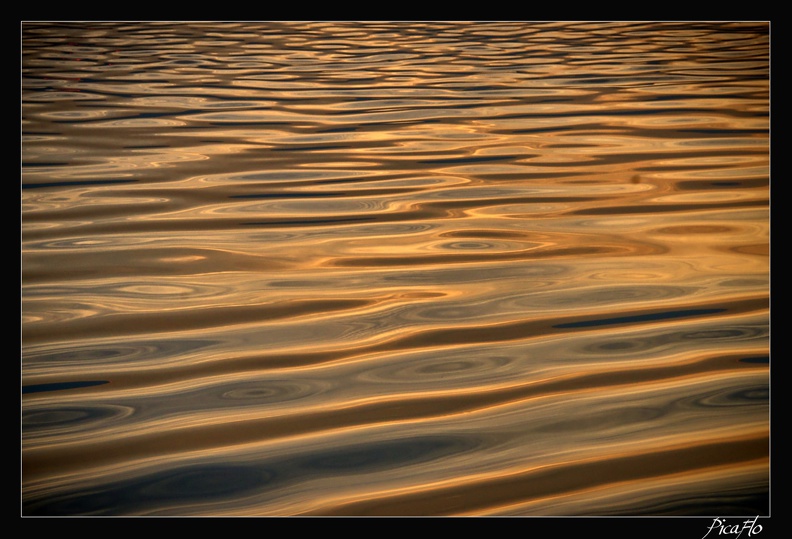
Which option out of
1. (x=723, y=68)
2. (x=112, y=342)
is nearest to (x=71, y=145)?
(x=112, y=342)

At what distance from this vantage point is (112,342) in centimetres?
167

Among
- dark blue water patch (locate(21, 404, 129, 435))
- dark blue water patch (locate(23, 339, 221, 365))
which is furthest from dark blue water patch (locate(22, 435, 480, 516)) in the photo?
dark blue water patch (locate(23, 339, 221, 365))

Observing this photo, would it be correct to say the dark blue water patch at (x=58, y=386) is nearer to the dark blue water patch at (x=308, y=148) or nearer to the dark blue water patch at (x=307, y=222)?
the dark blue water patch at (x=307, y=222)

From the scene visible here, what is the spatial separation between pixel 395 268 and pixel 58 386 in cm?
90

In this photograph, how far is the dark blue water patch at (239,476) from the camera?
5.27ft

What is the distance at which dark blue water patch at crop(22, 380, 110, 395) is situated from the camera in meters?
1.65

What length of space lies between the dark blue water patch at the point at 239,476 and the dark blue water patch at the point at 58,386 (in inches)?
9.8

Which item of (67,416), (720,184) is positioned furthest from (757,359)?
(67,416)

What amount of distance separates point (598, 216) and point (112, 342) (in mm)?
1299

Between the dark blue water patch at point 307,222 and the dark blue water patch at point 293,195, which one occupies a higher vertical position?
the dark blue water patch at point 293,195

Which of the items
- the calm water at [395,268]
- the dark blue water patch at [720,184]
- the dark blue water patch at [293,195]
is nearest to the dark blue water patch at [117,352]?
the calm water at [395,268]

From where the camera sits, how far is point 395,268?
1.73 metres

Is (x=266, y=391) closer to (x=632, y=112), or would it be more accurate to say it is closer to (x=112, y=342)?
(x=112, y=342)
